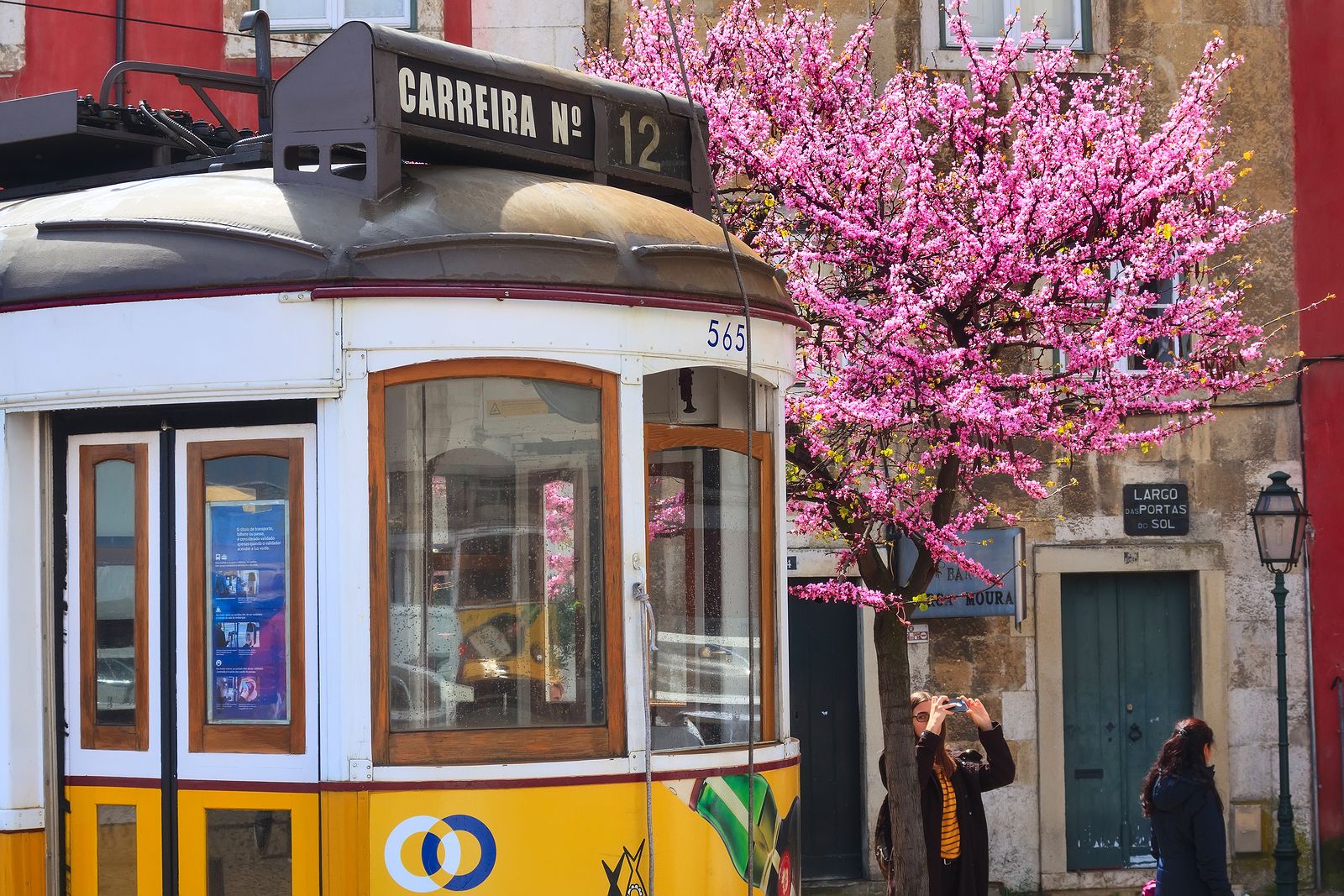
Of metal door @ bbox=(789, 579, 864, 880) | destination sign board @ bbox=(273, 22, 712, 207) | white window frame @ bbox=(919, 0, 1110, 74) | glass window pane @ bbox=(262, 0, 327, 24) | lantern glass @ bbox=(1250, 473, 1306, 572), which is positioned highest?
glass window pane @ bbox=(262, 0, 327, 24)

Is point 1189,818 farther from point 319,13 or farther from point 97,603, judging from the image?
point 319,13

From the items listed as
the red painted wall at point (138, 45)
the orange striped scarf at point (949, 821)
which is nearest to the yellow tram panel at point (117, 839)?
the orange striped scarf at point (949, 821)

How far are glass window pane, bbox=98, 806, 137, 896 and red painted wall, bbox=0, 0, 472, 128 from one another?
370 inches

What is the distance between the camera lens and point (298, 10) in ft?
46.1

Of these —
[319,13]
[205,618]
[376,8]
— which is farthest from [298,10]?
[205,618]

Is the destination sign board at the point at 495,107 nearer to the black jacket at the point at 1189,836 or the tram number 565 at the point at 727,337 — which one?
the tram number 565 at the point at 727,337

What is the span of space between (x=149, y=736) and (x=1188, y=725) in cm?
442

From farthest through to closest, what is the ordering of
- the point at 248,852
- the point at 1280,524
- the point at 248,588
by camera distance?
the point at 1280,524, the point at 248,588, the point at 248,852

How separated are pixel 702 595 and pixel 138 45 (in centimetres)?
992

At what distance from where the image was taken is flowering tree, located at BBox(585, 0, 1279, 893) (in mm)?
9906

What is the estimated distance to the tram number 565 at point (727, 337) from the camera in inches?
224

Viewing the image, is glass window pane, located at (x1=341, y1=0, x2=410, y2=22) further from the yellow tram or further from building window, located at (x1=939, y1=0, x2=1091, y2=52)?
the yellow tram

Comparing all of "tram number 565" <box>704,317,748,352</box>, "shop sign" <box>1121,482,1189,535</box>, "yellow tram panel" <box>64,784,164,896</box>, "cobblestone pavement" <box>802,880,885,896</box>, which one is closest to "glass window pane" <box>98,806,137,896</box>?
"yellow tram panel" <box>64,784,164,896</box>

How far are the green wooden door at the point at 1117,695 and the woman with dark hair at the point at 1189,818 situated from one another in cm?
644
